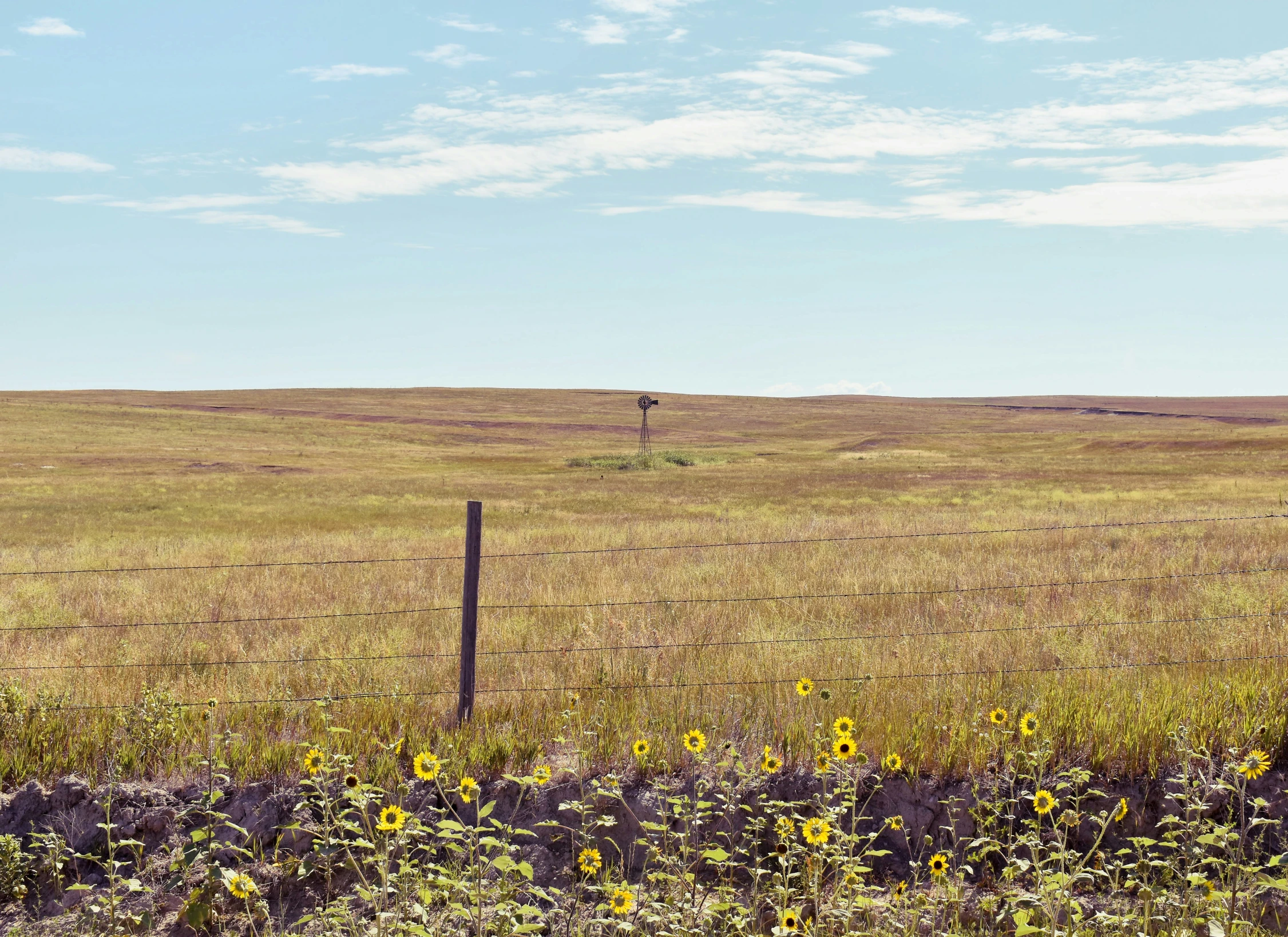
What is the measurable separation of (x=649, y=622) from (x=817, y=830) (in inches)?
234

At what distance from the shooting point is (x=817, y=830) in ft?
12.5

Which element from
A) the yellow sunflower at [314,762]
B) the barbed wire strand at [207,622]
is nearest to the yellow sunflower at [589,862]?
the yellow sunflower at [314,762]

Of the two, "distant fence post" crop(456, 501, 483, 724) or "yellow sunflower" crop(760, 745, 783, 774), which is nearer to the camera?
"yellow sunflower" crop(760, 745, 783, 774)

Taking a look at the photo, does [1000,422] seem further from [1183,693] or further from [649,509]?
[1183,693]

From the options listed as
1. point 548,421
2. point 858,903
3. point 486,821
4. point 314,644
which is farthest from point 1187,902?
point 548,421

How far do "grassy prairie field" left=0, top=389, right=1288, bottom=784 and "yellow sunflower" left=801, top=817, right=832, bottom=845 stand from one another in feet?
4.89

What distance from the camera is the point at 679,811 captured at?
4.57m

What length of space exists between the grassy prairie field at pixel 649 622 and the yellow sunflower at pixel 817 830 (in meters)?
1.49

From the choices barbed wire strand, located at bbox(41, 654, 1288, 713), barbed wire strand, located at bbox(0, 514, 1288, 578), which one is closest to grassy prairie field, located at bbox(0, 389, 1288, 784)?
barbed wire strand, located at bbox(41, 654, 1288, 713)

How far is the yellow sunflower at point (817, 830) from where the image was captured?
363cm

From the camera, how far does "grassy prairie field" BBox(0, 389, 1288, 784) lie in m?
5.51

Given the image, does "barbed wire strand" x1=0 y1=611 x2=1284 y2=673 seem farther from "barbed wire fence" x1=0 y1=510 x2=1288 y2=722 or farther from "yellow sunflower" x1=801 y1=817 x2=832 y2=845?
"yellow sunflower" x1=801 y1=817 x2=832 y2=845

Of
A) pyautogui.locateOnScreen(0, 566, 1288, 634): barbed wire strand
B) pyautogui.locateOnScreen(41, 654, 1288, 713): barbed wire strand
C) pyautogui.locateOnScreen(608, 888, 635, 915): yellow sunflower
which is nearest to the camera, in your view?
pyautogui.locateOnScreen(608, 888, 635, 915): yellow sunflower

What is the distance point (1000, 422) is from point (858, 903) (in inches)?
5839
